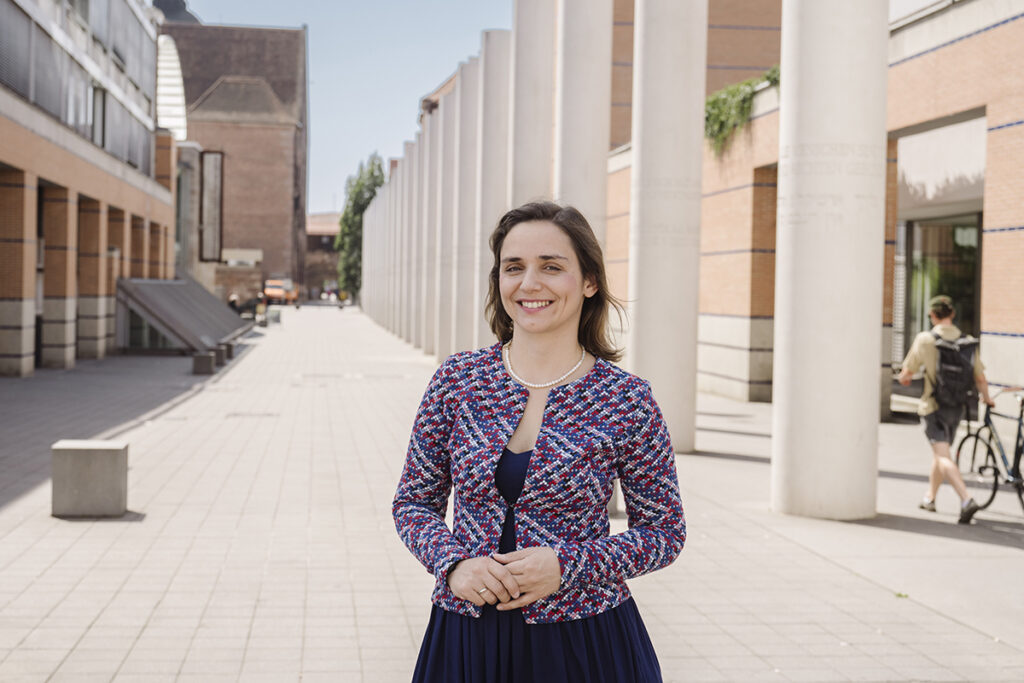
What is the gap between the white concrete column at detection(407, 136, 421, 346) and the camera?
1766 inches

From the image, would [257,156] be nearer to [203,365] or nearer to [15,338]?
[203,365]

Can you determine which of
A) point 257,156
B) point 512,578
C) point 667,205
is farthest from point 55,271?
point 257,156

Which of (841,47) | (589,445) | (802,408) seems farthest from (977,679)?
(841,47)

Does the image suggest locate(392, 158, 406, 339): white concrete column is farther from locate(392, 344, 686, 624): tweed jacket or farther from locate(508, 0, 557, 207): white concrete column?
locate(392, 344, 686, 624): tweed jacket

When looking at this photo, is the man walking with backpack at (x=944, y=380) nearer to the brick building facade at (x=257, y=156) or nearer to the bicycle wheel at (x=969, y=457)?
the bicycle wheel at (x=969, y=457)

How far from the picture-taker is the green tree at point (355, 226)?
4523 inches

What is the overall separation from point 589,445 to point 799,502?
7.76m

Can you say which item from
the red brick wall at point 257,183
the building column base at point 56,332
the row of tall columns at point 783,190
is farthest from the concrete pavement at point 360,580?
the red brick wall at point 257,183

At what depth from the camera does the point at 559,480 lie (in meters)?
2.72

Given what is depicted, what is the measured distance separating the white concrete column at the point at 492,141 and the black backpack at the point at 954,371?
17182mm

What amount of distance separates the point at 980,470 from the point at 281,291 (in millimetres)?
90407

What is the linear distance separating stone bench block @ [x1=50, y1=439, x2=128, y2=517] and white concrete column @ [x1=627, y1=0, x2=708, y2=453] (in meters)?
6.48

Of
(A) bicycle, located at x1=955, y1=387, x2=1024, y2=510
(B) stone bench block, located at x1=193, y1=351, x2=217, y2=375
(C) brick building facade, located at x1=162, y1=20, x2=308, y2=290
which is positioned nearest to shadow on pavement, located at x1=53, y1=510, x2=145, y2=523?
(A) bicycle, located at x1=955, y1=387, x2=1024, y2=510

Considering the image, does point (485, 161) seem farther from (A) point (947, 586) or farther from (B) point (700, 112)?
(A) point (947, 586)
